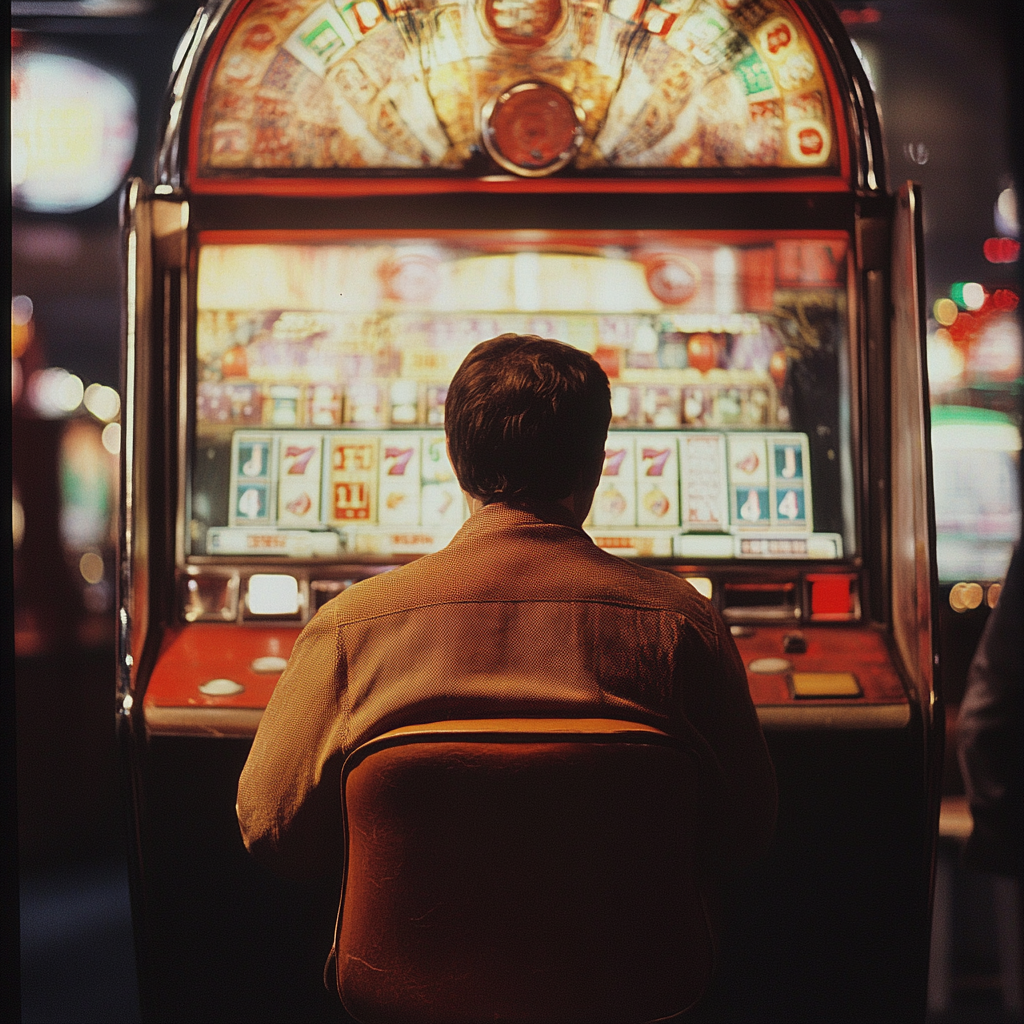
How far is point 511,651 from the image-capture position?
1.32 m

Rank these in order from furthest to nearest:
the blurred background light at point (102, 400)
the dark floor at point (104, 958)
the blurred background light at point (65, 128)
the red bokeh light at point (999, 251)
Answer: the blurred background light at point (102, 400)
the red bokeh light at point (999, 251)
the blurred background light at point (65, 128)
the dark floor at point (104, 958)

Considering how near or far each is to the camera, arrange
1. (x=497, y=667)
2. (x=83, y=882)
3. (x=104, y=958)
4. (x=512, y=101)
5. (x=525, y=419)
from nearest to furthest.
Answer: (x=497, y=667) → (x=525, y=419) → (x=512, y=101) → (x=104, y=958) → (x=83, y=882)

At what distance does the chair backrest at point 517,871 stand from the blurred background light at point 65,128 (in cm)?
251

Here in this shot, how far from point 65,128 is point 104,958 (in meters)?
2.82

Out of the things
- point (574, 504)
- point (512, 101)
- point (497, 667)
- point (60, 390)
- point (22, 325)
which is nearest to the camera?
point (497, 667)

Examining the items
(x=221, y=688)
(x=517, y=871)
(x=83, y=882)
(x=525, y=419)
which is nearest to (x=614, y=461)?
(x=525, y=419)

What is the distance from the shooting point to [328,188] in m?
2.01

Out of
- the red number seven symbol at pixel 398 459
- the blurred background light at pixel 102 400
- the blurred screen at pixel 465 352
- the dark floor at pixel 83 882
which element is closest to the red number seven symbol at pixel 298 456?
the blurred screen at pixel 465 352

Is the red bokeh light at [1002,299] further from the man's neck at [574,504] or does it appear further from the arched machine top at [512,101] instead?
the man's neck at [574,504]

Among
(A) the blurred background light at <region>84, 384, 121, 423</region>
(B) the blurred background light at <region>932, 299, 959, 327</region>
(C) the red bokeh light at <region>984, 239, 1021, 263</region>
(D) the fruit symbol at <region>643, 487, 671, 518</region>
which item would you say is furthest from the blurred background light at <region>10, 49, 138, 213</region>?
(C) the red bokeh light at <region>984, 239, 1021, 263</region>

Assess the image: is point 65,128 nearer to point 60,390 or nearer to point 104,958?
point 104,958

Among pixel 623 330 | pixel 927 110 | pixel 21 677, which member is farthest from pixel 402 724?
pixel 927 110

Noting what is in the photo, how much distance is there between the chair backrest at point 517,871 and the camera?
117 centimetres

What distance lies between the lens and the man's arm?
135 cm
